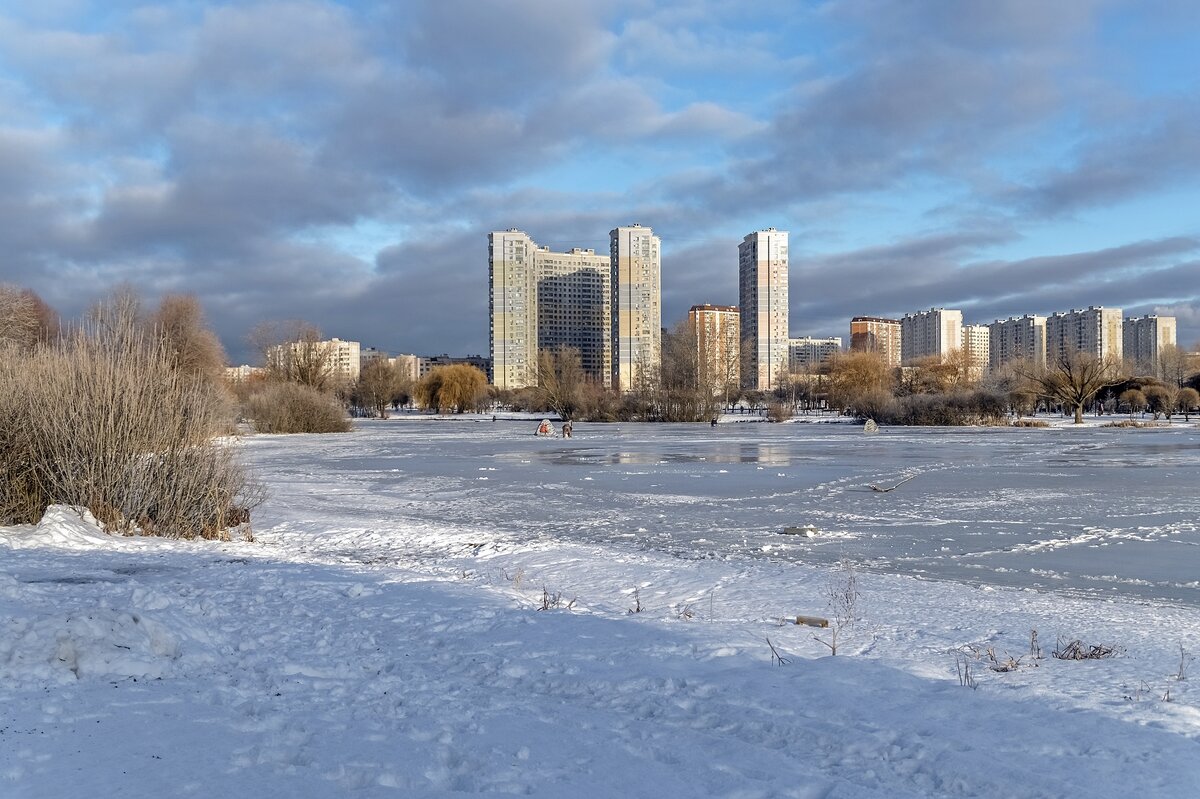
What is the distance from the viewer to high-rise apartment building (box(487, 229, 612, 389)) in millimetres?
132538

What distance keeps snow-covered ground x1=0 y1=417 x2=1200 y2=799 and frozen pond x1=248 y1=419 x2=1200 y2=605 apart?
0.13m

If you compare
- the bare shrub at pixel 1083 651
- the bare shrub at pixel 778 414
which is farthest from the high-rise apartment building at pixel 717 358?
the bare shrub at pixel 1083 651

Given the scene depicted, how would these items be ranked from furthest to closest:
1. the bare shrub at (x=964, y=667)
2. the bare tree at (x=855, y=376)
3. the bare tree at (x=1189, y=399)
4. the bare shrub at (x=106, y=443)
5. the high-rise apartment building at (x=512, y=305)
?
the high-rise apartment building at (x=512, y=305)
the bare tree at (x=855, y=376)
the bare tree at (x=1189, y=399)
the bare shrub at (x=106, y=443)
the bare shrub at (x=964, y=667)

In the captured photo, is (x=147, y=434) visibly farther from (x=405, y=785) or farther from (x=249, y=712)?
(x=405, y=785)

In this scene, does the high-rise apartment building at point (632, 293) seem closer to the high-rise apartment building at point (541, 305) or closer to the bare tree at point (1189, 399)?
the high-rise apartment building at point (541, 305)

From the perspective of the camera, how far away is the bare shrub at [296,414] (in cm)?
5006

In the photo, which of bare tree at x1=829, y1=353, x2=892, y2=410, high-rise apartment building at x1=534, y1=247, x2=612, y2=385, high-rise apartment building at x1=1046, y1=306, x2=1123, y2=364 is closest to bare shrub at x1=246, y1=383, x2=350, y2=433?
bare tree at x1=829, y1=353, x2=892, y2=410

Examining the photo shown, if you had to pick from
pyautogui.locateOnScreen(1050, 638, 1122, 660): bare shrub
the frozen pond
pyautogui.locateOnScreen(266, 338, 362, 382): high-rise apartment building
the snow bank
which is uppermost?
pyautogui.locateOnScreen(266, 338, 362, 382): high-rise apartment building

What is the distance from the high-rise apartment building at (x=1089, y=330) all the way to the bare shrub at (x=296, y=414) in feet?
448

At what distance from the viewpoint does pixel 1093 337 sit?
15675 cm

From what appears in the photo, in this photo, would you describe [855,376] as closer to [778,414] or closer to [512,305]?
[778,414]

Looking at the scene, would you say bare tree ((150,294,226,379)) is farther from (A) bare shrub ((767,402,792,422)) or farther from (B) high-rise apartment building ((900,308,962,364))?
(B) high-rise apartment building ((900,308,962,364))

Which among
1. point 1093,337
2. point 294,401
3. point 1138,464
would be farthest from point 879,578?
point 1093,337

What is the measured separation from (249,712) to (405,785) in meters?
1.31
